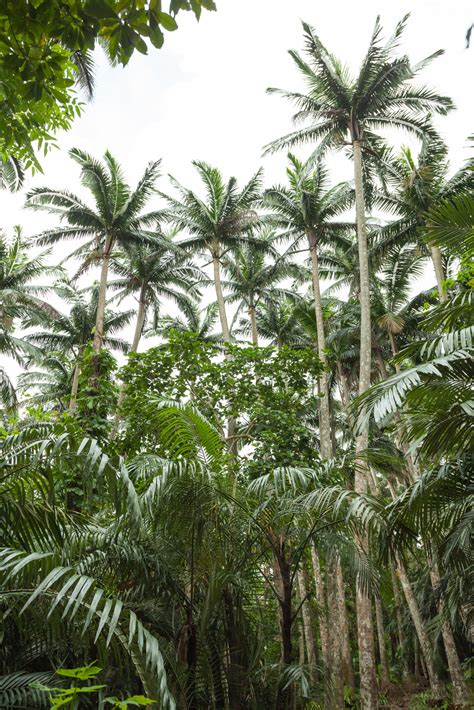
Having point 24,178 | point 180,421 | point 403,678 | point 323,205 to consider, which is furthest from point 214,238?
point 403,678

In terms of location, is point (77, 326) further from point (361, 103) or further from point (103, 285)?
point (361, 103)

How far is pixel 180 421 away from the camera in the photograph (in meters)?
5.62

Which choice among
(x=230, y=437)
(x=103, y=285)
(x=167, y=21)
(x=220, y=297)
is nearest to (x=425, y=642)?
(x=230, y=437)

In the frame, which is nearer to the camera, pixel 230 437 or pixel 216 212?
pixel 230 437

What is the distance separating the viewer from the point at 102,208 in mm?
19047

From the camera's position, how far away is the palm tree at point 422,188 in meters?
14.4

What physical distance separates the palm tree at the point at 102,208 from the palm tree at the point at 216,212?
1.25 m

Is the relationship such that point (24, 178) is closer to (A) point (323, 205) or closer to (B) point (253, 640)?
(A) point (323, 205)

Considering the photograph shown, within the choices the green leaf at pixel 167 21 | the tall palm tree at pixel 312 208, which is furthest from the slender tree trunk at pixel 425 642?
the green leaf at pixel 167 21

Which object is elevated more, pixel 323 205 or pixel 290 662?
pixel 323 205

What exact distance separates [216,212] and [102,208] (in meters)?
4.00

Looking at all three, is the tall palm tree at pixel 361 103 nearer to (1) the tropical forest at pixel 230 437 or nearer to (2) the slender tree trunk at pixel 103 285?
(1) the tropical forest at pixel 230 437

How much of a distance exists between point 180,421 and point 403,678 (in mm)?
18575

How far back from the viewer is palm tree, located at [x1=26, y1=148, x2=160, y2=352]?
61.7ft
